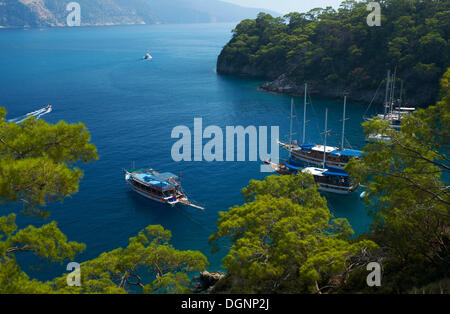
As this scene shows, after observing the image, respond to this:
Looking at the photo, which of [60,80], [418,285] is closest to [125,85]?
[60,80]

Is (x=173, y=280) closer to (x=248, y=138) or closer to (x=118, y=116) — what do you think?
(x=248, y=138)

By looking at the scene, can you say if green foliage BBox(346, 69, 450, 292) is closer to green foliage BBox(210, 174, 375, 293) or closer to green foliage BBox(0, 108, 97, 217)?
green foliage BBox(210, 174, 375, 293)

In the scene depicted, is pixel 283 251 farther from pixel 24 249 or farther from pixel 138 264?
pixel 24 249

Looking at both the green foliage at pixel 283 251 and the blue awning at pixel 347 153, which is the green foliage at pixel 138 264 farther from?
the blue awning at pixel 347 153

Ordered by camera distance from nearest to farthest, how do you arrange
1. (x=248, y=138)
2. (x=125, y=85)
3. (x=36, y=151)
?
(x=36, y=151), (x=248, y=138), (x=125, y=85)

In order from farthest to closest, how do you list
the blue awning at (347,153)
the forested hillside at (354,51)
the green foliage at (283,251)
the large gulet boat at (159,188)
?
1. the forested hillside at (354,51)
2. the blue awning at (347,153)
3. the large gulet boat at (159,188)
4. the green foliage at (283,251)

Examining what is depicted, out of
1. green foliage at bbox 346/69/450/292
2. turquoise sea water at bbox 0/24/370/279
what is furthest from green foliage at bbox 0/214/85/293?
green foliage at bbox 346/69/450/292

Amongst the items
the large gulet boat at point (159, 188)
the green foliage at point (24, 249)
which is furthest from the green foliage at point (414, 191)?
the large gulet boat at point (159, 188)
